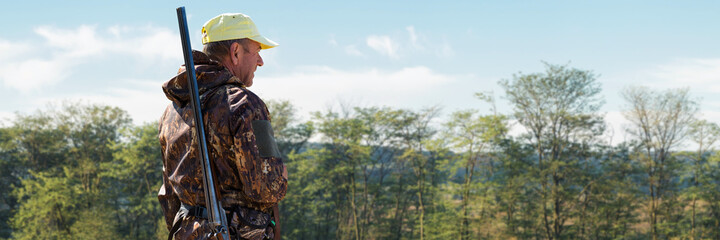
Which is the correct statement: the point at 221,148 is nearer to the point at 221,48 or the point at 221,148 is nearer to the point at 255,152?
the point at 255,152

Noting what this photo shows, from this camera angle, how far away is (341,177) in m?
44.0

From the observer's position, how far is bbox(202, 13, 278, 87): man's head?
2.37 m

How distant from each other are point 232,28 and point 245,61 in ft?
0.45

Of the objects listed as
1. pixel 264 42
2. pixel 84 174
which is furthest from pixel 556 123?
pixel 264 42

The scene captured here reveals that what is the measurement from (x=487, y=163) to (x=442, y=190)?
11.9 feet

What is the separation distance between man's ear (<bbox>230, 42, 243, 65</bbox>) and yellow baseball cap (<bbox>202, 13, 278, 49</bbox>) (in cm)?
3

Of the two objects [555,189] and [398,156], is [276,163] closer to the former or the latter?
[555,189]

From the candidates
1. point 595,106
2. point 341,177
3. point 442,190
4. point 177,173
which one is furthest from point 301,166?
point 177,173

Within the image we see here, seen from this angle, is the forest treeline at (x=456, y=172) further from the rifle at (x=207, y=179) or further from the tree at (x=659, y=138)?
the rifle at (x=207, y=179)

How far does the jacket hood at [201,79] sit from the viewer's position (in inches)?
90.2

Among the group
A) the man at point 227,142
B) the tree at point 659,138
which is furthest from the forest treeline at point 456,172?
the man at point 227,142

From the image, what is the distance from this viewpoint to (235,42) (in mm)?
2381

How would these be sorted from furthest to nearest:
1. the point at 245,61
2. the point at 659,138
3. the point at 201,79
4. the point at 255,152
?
1. the point at 659,138
2. the point at 245,61
3. the point at 201,79
4. the point at 255,152

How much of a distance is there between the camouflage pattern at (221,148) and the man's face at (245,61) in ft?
0.27
